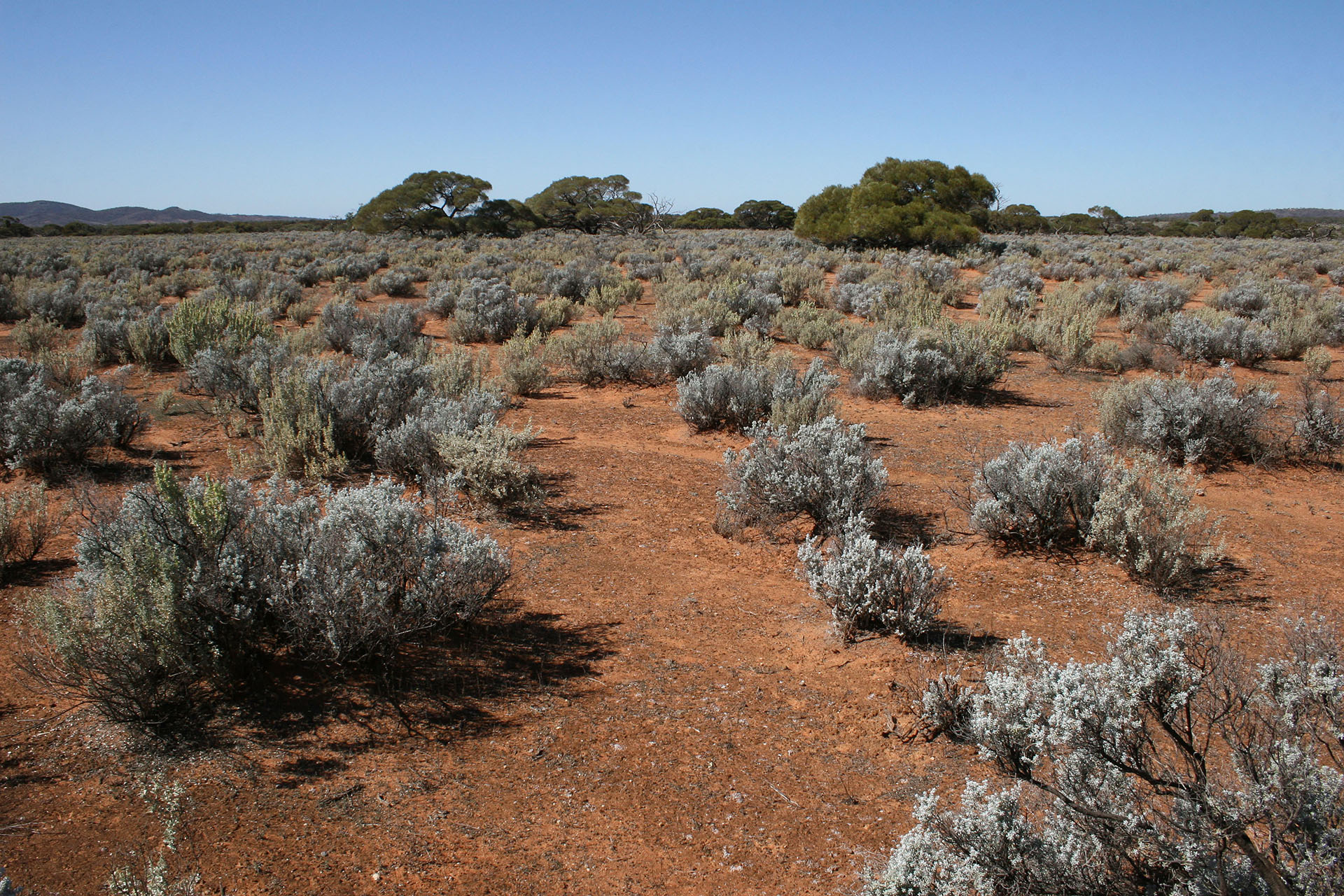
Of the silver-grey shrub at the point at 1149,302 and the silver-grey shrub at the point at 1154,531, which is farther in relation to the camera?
the silver-grey shrub at the point at 1149,302

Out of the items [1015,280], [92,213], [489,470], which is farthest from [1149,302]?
[92,213]

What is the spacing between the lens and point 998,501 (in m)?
5.48

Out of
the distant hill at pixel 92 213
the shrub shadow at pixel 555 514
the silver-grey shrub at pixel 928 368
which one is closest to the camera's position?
the shrub shadow at pixel 555 514

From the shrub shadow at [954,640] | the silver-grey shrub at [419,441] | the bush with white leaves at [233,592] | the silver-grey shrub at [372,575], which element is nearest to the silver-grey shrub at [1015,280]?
the silver-grey shrub at [419,441]

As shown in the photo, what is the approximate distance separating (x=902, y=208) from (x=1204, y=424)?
1972 centimetres

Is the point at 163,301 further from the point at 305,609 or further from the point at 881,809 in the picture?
the point at 881,809

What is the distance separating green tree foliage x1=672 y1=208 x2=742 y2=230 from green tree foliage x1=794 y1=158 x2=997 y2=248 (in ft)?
85.1

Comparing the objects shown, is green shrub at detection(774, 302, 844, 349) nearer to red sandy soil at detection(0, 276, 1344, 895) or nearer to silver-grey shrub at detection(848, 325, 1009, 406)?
silver-grey shrub at detection(848, 325, 1009, 406)

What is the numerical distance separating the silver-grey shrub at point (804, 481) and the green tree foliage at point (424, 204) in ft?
127

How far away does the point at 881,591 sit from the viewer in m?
4.26

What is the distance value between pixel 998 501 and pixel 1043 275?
18.6m

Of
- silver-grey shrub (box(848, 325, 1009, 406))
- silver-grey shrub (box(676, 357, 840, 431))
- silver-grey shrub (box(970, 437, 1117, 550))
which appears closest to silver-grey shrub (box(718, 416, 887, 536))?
silver-grey shrub (box(970, 437, 1117, 550))

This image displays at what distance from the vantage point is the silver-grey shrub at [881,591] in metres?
4.22

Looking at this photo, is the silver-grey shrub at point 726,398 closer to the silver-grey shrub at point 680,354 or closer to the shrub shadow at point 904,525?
the silver-grey shrub at point 680,354
